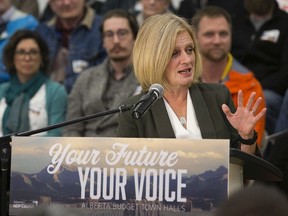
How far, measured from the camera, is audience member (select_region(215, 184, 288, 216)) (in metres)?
2.06

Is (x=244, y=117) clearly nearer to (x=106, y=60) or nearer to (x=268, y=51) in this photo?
(x=106, y=60)

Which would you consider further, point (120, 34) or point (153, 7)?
point (153, 7)

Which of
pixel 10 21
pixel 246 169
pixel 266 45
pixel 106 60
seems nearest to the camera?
pixel 246 169

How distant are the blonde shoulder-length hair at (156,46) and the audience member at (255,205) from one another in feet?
7.10

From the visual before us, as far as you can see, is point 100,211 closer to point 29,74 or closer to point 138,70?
point 138,70

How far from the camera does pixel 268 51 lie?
718 cm

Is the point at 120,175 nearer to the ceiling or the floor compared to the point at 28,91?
nearer to the floor

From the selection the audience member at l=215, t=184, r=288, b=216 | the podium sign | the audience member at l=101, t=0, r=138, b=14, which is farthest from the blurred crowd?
the audience member at l=215, t=184, r=288, b=216

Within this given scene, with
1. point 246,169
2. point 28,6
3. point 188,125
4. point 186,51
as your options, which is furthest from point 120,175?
point 28,6

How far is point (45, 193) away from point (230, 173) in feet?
2.62

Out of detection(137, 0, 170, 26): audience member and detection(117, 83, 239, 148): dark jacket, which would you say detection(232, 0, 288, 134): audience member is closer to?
detection(137, 0, 170, 26): audience member

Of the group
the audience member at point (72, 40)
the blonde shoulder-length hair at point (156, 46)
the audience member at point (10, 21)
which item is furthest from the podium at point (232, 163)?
the audience member at point (10, 21)

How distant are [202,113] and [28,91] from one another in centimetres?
322

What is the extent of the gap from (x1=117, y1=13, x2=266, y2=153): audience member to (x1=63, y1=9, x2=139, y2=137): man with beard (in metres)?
2.37
